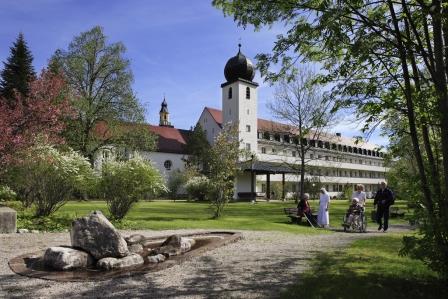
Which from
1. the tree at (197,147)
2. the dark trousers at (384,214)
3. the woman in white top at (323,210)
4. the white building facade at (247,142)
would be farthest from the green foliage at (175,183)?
the dark trousers at (384,214)

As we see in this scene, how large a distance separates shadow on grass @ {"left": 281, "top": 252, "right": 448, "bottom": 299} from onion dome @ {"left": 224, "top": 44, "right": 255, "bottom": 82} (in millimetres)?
51139

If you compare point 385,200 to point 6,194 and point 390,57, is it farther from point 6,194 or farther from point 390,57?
point 6,194

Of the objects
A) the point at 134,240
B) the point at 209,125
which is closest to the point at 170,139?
the point at 209,125

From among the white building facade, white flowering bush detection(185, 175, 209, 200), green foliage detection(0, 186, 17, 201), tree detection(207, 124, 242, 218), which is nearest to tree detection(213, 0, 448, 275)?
tree detection(207, 124, 242, 218)

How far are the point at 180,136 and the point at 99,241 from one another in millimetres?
57063

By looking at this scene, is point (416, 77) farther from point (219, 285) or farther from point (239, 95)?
point (239, 95)

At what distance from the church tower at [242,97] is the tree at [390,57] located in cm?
4892

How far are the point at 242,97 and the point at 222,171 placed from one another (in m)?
39.4

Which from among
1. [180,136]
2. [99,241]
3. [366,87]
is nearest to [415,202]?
[366,87]

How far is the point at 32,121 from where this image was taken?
48.7 feet

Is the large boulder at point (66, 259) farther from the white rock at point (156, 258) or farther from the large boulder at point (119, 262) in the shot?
the white rock at point (156, 258)

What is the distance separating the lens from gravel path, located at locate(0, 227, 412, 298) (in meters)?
6.05

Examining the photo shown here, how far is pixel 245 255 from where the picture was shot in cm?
916

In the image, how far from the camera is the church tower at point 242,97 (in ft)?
189
